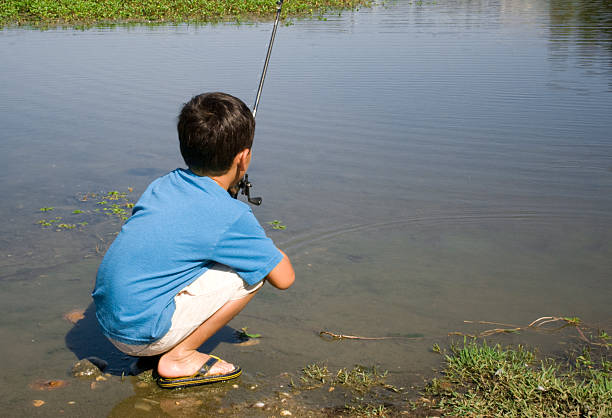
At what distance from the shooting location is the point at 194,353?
8.18ft

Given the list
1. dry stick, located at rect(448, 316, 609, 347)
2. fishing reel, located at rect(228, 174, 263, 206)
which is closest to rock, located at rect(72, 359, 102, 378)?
fishing reel, located at rect(228, 174, 263, 206)

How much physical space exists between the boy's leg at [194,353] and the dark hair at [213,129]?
22.3 inches

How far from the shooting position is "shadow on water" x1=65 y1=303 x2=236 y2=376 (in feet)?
8.50

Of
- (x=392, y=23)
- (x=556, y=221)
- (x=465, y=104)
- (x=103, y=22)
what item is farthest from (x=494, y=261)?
(x=103, y=22)

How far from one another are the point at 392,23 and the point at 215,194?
16.8 m

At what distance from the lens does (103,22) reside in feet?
62.1

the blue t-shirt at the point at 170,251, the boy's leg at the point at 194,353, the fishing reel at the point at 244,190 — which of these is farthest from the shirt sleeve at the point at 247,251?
the fishing reel at the point at 244,190

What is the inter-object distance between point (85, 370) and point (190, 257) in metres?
0.74

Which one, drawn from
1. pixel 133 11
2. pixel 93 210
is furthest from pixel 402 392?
pixel 133 11

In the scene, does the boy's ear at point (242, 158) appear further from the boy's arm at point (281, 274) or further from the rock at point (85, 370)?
the rock at point (85, 370)

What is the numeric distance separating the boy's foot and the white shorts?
7 centimetres

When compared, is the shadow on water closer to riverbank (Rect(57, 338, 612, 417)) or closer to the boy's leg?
riverbank (Rect(57, 338, 612, 417))

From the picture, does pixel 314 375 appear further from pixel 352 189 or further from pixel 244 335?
pixel 352 189

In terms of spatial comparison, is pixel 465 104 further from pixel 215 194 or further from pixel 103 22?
pixel 103 22
